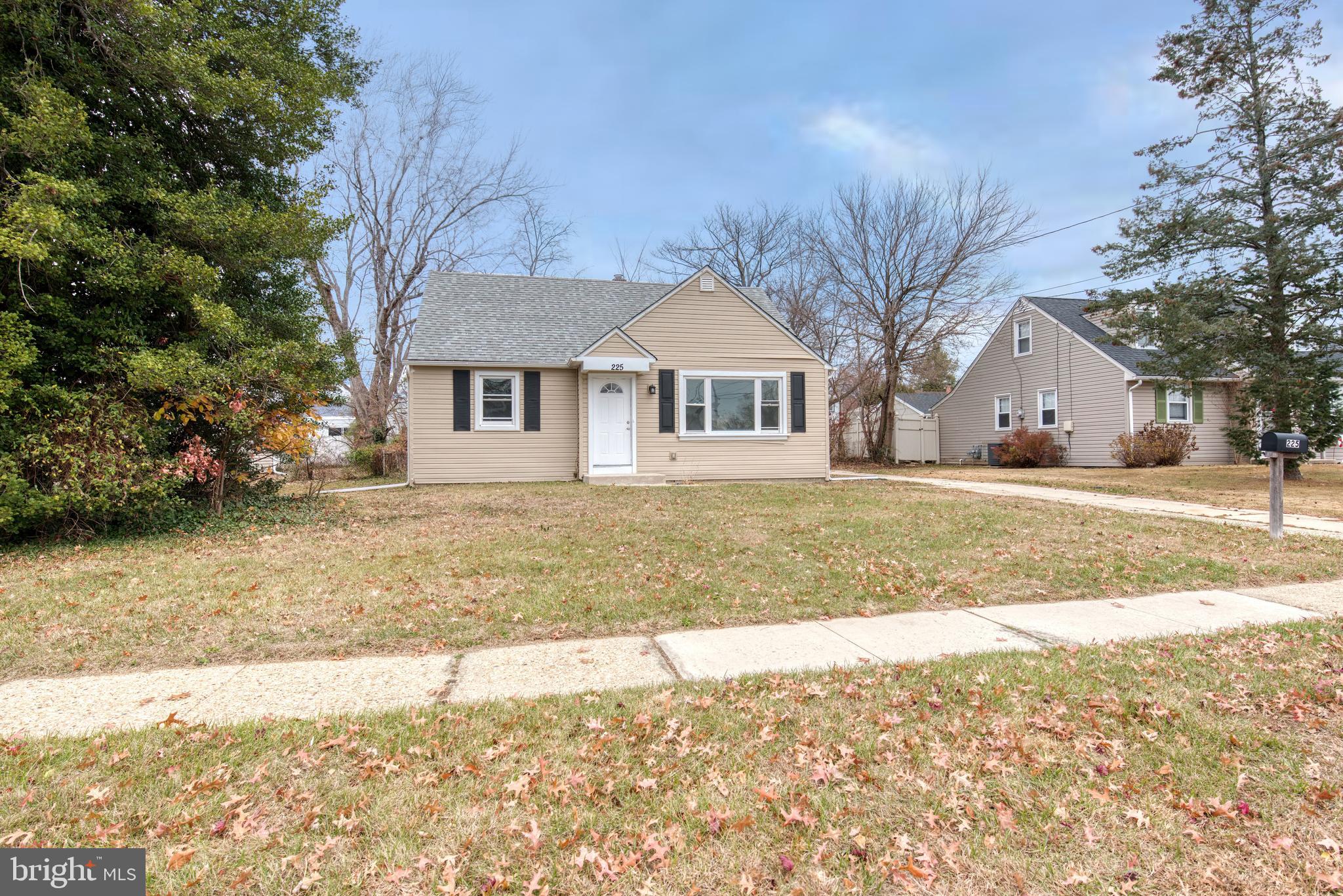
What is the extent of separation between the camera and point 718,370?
49.0ft

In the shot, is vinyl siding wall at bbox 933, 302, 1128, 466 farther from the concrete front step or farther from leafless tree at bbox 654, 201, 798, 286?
the concrete front step

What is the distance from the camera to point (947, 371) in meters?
38.0

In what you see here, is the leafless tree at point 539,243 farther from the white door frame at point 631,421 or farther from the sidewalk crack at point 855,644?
the sidewalk crack at point 855,644

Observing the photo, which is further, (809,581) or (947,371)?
(947,371)

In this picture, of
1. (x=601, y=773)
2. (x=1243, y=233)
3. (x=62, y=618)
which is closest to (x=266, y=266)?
(x=62, y=618)

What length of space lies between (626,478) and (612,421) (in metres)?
1.41

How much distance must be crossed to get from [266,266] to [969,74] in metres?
15.8

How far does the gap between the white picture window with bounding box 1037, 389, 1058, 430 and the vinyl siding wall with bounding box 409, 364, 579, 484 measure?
17.5 m

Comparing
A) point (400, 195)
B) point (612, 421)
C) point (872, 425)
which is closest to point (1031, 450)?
point (872, 425)

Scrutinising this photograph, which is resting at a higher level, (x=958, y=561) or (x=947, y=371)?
(x=947, y=371)

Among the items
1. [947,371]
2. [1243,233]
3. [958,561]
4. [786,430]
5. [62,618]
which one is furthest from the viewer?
[947,371]

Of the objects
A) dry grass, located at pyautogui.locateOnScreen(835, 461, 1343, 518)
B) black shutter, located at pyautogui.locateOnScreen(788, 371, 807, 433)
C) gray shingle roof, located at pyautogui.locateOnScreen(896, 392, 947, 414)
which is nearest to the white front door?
black shutter, located at pyautogui.locateOnScreen(788, 371, 807, 433)

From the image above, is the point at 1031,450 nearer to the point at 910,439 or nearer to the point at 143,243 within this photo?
the point at 910,439

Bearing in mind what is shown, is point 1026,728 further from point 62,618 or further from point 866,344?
point 866,344
